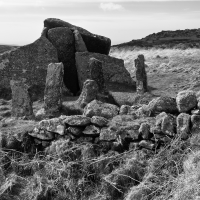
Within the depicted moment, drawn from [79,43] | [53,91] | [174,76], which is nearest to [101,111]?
[53,91]

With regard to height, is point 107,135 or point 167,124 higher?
point 167,124

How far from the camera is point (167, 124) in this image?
23.7ft

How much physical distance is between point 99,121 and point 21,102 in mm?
5010

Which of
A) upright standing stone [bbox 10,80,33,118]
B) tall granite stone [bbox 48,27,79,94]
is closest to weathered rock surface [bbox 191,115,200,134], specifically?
upright standing stone [bbox 10,80,33,118]

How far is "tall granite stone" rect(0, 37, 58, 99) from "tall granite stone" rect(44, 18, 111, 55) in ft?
8.91

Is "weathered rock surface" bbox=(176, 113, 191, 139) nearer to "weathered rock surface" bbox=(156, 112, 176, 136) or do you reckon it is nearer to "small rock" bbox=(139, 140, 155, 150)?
"weathered rock surface" bbox=(156, 112, 176, 136)

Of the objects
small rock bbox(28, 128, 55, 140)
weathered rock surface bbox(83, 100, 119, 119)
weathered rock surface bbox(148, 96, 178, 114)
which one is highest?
weathered rock surface bbox(148, 96, 178, 114)

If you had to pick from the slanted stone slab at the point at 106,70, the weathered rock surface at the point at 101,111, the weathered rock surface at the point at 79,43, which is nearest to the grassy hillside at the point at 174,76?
the slanted stone slab at the point at 106,70

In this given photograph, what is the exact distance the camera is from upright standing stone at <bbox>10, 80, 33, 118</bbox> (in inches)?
470

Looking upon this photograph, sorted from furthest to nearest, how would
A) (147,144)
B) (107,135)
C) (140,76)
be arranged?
(140,76)
(107,135)
(147,144)

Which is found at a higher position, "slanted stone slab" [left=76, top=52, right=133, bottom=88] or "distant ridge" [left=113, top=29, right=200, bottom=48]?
"distant ridge" [left=113, top=29, right=200, bottom=48]

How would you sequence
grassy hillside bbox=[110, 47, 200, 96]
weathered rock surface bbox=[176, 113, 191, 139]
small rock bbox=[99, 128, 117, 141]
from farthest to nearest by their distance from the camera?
grassy hillside bbox=[110, 47, 200, 96], small rock bbox=[99, 128, 117, 141], weathered rock surface bbox=[176, 113, 191, 139]

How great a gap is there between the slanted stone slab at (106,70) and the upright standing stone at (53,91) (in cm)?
480

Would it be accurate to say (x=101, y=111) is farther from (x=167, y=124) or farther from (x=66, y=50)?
(x=66, y=50)
